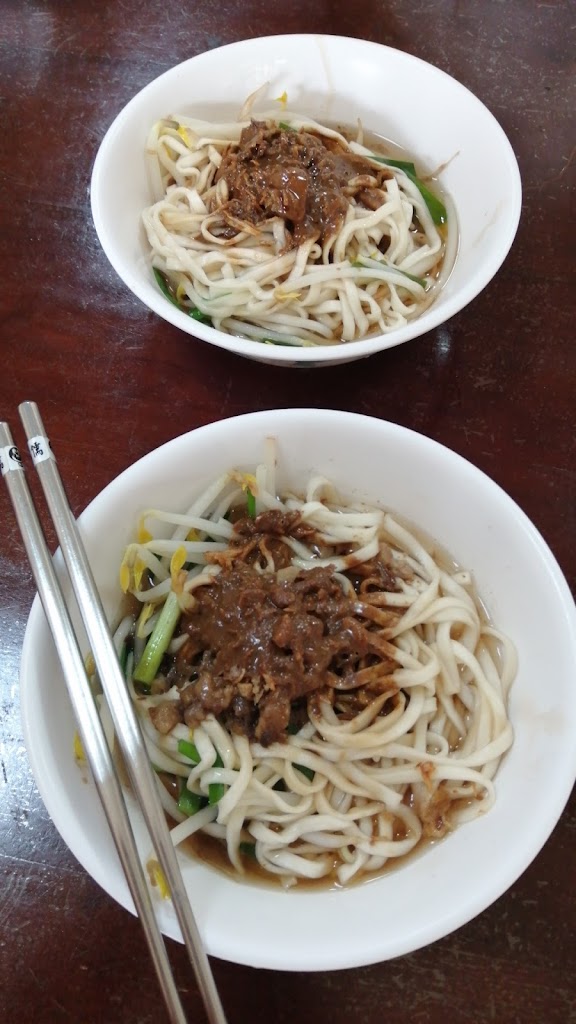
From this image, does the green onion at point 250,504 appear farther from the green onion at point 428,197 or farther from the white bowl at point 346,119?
the green onion at point 428,197

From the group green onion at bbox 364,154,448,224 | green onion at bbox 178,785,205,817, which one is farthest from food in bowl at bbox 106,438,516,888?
green onion at bbox 364,154,448,224

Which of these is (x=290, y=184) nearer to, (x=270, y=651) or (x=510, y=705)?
(x=270, y=651)

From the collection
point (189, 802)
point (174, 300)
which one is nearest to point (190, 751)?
point (189, 802)

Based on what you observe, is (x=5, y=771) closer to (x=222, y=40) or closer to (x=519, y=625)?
(x=519, y=625)

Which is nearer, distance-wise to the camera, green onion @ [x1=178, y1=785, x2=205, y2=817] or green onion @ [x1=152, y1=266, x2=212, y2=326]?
green onion @ [x1=178, y1=785, x2=205, y2=817]

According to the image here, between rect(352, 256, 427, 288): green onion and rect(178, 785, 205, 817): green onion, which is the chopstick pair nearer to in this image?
rect(178, 785, 205, 817): green onion

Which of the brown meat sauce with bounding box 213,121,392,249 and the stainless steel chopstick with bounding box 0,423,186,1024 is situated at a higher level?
the brown meat sauce with bounding box 213,121,392,249

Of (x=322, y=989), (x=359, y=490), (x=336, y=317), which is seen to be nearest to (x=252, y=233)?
(x=336, y=317)
